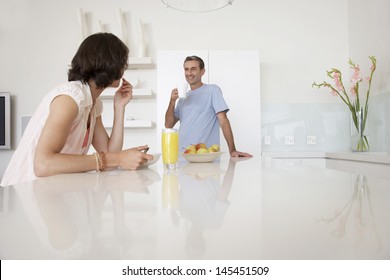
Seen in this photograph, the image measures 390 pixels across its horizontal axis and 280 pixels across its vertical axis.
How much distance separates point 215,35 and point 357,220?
3579mm

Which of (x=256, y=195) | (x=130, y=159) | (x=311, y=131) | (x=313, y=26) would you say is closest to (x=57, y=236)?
(x=256, y=195)

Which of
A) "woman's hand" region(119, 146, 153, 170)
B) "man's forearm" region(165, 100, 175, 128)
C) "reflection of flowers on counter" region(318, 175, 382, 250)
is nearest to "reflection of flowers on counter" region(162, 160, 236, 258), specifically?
"reflection of flowers on counter" region(318, 175, 382, 250)

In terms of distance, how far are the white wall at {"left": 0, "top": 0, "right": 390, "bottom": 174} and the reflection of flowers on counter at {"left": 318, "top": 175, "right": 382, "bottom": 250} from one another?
11.0 ft

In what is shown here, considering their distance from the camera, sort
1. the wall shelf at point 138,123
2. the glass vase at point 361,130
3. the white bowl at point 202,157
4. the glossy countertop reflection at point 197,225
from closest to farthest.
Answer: the glossy countertop reflection at point 197,225 → the white bowl at point 202,157 → the glass vase at point 361,130 → the wall shelf at point 138,123

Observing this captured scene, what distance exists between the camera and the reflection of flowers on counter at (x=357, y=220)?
0.96ft

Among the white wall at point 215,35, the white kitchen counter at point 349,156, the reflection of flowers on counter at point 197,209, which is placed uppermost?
the white wall at point 215,35

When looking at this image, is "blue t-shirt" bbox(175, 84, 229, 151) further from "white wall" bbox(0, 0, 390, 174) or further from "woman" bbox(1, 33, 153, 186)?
"woman" bbox(1, 33, 153, 186)

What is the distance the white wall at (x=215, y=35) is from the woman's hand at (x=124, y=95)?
2089mm

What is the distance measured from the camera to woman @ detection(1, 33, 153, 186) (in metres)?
1.04

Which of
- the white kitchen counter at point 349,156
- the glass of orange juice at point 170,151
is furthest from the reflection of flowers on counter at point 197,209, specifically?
the white kitchen counter at point 349,156

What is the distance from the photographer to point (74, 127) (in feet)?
4.27

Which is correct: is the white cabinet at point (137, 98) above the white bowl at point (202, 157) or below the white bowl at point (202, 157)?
above

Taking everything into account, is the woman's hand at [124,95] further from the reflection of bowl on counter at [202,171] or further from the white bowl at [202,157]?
the reflection of bowl on counter at [202,171]
